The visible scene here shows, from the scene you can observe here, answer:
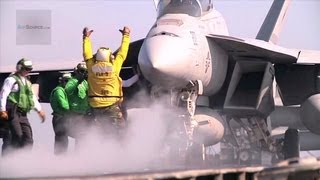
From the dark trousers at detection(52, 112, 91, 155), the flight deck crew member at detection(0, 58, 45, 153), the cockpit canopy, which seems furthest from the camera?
the cockpit canopy

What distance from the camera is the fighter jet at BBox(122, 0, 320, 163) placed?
8641 mm

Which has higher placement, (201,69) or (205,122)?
(201,69)

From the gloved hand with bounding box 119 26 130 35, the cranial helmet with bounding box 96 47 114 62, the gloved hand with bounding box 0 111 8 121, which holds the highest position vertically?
the gloved hand with bounding box 119 26 130 35

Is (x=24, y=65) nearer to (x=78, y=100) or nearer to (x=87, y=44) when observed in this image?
(x=87, y=44)

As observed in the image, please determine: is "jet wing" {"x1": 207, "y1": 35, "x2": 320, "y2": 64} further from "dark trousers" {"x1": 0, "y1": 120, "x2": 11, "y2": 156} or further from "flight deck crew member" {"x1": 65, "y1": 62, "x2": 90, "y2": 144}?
"dark trousers" {"x1": 0, "y1": 120, "x2": 11, "y2": 156}

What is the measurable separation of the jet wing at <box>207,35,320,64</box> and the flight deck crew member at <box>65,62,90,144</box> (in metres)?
2.41

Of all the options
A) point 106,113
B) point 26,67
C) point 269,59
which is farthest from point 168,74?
point 269,59

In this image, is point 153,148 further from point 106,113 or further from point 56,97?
point 56,97

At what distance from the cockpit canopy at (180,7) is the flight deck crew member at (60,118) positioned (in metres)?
2.36

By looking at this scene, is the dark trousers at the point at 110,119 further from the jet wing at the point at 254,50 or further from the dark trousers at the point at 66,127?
the jet wing at the point at 254,50

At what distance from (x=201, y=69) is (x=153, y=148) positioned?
171cm

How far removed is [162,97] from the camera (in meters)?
8.97

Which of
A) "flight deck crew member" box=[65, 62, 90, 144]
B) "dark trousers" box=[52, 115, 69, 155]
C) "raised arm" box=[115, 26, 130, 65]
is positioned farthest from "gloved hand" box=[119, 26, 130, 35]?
"dark trousers" box=[52, 115, 69, 155]

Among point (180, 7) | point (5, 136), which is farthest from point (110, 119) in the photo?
point (180, 7)
